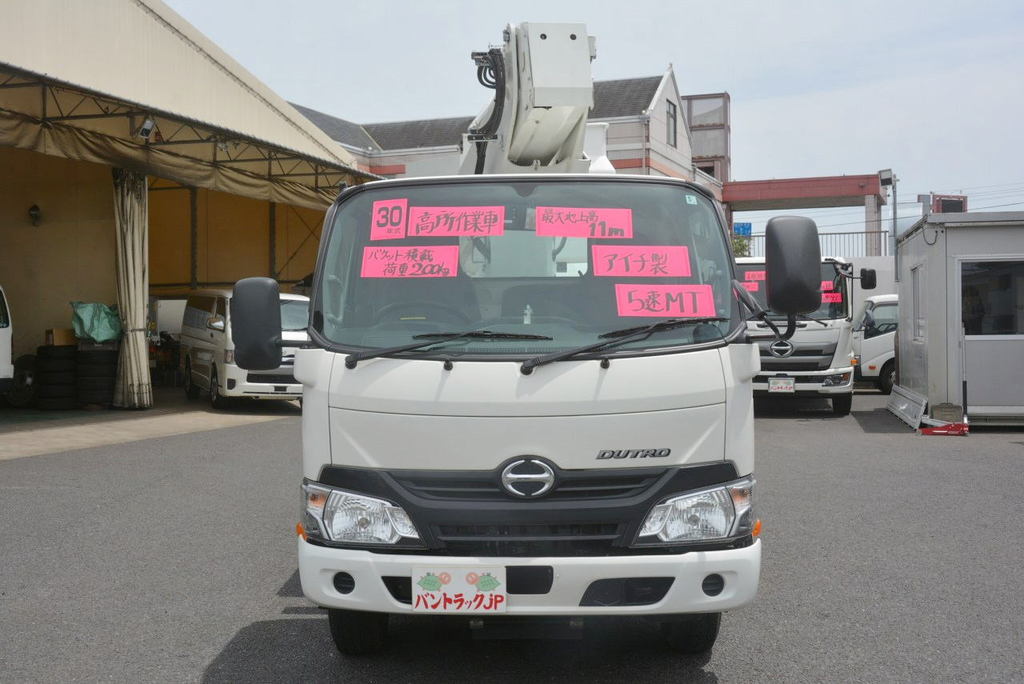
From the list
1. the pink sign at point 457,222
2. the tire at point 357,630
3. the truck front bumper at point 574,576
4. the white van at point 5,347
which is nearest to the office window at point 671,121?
the white van at point 5,347

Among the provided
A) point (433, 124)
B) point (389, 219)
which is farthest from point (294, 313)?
point (433, 124)

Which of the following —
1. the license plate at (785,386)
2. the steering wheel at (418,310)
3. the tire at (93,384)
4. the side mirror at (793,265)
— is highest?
the side mirror at (793,265)

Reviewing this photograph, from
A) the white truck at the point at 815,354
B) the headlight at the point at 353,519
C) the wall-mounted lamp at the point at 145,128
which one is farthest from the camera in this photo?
the wall-mounted lamp at the point at 145,128

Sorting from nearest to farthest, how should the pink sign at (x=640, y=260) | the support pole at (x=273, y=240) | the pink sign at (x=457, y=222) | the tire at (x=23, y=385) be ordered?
the pink sign at (x=640, y=260) < the pink sign at (x=457, y=222) < the tire at (x=23, y=385) < the support pole at (x=273, y=240)

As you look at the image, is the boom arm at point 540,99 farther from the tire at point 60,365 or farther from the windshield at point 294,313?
the tire at point 60,365

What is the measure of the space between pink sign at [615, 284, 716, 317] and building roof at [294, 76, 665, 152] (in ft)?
115

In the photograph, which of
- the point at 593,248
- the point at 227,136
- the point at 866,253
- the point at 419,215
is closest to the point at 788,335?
the point at 593,248

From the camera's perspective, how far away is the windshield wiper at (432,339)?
388cm

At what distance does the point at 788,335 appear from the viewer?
4.17 metres

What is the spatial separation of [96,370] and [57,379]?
73 cm

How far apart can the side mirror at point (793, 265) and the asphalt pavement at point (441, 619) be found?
1.55 metres

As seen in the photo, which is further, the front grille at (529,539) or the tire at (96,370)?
the tire at (96,370)

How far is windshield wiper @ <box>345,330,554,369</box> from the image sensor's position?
388 cm

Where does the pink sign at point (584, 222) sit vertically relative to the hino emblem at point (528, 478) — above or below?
above
